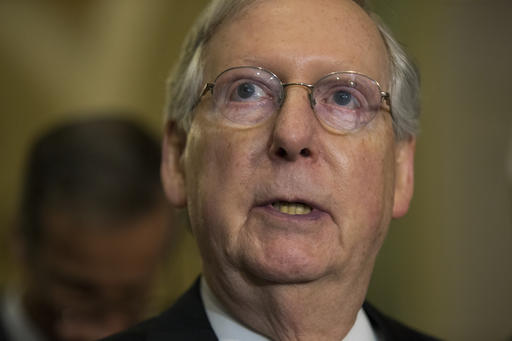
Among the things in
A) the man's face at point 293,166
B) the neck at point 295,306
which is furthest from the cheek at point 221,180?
the neck at point 295,306

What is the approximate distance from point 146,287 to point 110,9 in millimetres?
2297

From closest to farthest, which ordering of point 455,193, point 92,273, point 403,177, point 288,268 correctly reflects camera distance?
1. point 288,268
2. point 403,177
3. point 455,193
4. point 92,273

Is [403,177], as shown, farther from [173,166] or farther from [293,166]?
[173,166]

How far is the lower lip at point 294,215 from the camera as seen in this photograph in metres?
1.65

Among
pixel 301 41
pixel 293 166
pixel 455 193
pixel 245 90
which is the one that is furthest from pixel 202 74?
pixel 455 193

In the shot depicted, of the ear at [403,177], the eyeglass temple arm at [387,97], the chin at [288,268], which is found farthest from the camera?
the ear at [403,177]

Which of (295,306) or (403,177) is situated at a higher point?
(403,177)

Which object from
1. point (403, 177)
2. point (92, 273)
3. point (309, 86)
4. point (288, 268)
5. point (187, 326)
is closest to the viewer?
point (288, 268)

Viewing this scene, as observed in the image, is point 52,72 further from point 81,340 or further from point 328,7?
point 328,7

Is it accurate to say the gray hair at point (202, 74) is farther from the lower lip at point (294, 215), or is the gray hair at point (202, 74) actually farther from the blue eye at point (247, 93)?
the lower lip at point (294, 215)

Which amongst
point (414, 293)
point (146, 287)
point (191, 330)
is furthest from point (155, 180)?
point (191, 330)

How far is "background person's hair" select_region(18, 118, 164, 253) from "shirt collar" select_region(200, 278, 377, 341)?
156 centimetres

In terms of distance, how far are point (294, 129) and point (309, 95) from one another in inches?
4.6

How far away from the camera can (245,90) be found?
1.77 m
